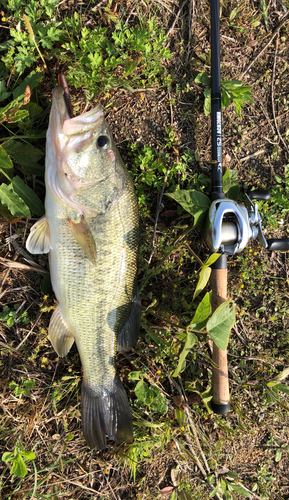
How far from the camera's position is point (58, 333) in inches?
92.9

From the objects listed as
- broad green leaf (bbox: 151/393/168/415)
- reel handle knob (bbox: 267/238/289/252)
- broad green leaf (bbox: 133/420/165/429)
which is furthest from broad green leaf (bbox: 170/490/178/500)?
reel handle knob (bbox: 267/238/289/252)

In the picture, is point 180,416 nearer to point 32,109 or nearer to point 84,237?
point 84,237

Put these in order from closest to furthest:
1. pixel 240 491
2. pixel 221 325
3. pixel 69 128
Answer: pixel 69 128
pixel 221 325
pixel 240 491

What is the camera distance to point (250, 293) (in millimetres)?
3219

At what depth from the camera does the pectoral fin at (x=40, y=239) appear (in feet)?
7.42

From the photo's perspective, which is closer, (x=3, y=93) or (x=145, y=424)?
(x=3, y=93)

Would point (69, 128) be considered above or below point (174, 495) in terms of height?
above

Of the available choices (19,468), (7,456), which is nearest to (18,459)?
(19,468)

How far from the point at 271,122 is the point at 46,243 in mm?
2641

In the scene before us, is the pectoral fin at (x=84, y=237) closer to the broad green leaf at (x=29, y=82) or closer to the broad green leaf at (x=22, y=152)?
the broad green leaf at (x=22, y=152)

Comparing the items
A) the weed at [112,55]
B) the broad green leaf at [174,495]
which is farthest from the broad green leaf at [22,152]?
the broad green leaf at [174,495]

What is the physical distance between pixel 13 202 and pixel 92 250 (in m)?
0.71

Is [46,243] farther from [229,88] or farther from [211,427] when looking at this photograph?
[211,427]

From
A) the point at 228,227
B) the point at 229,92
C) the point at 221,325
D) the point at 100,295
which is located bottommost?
the point at 221,325
